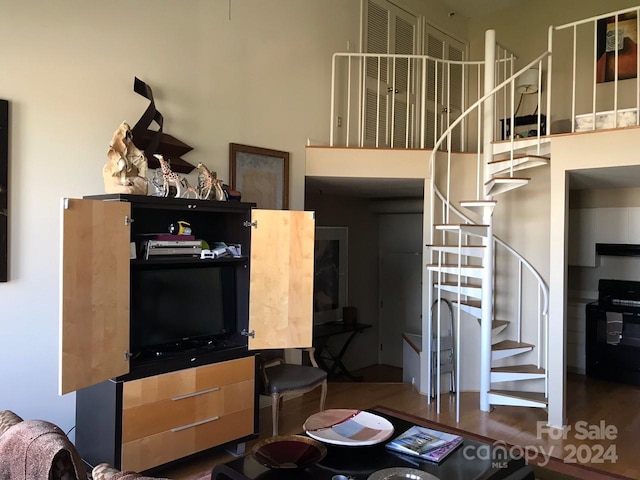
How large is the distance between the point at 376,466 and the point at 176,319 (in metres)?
1.65

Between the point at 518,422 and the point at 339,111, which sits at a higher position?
the point at 339,111

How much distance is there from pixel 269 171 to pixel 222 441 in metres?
2.19

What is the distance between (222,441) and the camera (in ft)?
10.8

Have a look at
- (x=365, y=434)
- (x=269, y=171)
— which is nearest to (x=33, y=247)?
(x=269, y=171)

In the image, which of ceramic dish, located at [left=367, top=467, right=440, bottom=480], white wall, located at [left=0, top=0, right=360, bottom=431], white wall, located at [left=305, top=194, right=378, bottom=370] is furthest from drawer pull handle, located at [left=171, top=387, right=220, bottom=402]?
white wall, located at [left=305, top=194, right=378, bottom=370]

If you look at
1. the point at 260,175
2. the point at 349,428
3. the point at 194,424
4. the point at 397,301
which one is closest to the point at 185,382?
the point at 194,424

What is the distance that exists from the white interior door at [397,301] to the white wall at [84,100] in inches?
125

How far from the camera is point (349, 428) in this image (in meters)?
2.67

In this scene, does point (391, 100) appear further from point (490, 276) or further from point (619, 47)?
A: point (619, 47)

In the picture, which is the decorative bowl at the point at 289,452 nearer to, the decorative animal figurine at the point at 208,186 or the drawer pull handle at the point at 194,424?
the drawer pull handle at the point at 194,424

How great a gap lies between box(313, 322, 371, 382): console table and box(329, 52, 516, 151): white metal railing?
2.18 meters

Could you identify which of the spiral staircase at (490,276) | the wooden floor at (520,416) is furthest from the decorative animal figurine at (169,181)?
the spiral staircase at (490,276)

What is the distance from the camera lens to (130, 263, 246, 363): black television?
316 centimetres

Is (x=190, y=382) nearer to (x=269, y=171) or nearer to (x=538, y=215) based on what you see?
(x=269, y=171)
